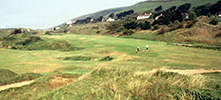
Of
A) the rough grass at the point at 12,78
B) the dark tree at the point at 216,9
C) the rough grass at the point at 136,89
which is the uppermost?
the dark tree at the point at 216,9

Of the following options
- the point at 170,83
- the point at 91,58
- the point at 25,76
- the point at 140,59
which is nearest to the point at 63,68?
the point at 25,76

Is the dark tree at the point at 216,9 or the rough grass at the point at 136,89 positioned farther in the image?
the dark tree at the point at 216,9

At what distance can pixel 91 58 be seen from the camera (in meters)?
27.2

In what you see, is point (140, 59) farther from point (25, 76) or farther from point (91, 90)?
point (91, 90)

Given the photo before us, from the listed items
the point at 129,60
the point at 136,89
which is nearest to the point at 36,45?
the point at 129,60

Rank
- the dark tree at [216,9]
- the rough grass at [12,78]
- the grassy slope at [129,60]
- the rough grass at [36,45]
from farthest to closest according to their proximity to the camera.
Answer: the dark tree at [216,9]
the rough grass at [36,45]
the grassy slope at [129,60]
the rough grass at [12,78]

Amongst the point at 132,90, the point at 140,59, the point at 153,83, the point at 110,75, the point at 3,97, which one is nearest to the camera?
the point at 132,90

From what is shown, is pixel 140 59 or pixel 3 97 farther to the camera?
pixel 140 59

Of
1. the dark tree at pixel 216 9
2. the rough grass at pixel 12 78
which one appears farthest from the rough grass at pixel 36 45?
the dark tree at pixel 216 9

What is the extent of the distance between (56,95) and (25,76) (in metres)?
8.70

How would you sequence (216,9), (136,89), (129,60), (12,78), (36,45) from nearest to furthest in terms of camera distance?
1. (136,89)
2. (12,78)
3. (129,60)
4. (36,45)
5. (216,9)

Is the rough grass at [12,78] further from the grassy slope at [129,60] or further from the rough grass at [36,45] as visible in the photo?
the rough grass at [36,45]

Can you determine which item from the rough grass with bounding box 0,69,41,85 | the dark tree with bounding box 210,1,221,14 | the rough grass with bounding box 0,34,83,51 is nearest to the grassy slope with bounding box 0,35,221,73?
the rough grass with bounding box 0,69,41,85

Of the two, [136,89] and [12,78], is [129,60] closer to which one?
[12,78]
